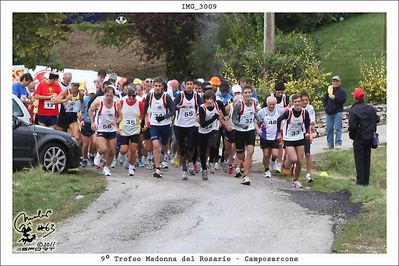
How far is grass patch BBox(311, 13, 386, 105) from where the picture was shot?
69.9 feet

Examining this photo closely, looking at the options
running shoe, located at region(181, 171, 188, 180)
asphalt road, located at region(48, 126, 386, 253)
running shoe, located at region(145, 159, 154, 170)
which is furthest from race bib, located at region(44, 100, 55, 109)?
running shoe, located at region(181, 171, 188, 180)

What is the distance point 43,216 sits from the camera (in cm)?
941

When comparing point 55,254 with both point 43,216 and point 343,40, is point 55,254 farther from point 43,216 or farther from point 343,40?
point 343,40

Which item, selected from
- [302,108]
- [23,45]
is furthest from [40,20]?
[302,108]

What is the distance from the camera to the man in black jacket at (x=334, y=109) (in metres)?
16.7

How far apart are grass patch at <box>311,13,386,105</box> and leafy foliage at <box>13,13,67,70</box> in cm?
1093

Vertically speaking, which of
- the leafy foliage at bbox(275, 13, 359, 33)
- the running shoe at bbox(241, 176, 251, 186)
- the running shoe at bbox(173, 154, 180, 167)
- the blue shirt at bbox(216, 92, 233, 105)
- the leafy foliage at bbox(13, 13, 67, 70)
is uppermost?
the leafy foliage at bbox(275, 13, 359, 33)

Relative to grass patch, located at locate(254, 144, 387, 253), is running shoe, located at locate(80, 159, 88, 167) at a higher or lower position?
higher

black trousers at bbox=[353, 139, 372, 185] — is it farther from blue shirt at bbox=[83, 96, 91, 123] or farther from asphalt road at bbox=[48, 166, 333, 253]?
blue shirt at bbox=[83, 96, 91, 123]

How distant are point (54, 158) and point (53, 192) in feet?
6.99

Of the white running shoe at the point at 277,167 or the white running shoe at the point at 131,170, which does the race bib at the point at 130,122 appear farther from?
the white running shoe at the point at 277,167

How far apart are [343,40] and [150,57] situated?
680 centimetres

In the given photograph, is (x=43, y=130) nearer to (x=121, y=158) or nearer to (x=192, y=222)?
(x=121, y=158)

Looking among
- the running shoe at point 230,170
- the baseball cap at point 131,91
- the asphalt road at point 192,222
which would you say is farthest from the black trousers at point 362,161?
the baseball cap at point 131,91
